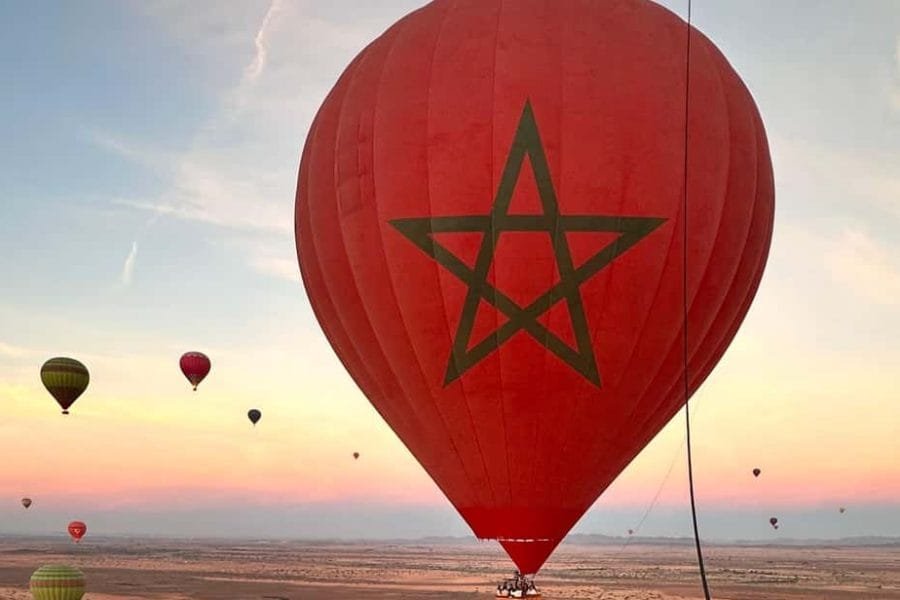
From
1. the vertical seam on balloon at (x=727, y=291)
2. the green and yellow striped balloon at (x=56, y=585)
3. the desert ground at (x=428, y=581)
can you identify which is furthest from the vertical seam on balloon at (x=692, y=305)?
the desert ground at (x=428, y=581)

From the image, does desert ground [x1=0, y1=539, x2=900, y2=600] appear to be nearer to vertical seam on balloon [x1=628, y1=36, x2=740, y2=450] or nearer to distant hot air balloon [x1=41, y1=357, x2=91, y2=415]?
distant hot air balloon [x1=41, y1=357, x2=91, y2=415]

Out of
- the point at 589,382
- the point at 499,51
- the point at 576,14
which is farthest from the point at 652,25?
the point at 589,382

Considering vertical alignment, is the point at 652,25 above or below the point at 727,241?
above

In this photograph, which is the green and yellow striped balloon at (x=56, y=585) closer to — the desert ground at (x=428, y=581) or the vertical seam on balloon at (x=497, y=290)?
the desert ground at (x=428, y=581)

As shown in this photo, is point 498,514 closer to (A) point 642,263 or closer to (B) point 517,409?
(B) point 517,409

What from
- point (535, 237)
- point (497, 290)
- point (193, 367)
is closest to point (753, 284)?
point (535, 237)

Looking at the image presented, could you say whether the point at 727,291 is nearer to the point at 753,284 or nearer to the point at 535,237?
the point at 753,284
